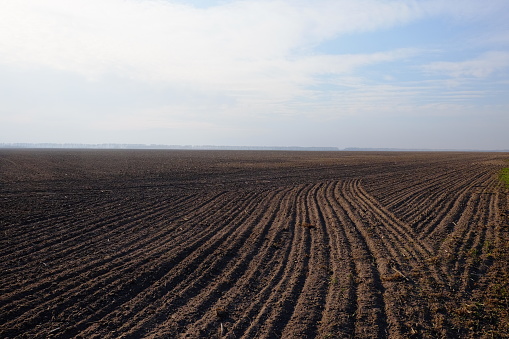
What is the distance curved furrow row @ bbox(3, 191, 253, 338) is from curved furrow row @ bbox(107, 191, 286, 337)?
58 cm

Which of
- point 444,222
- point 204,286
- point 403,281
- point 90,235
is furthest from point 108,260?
point 444,222

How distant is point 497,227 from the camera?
1081 cm

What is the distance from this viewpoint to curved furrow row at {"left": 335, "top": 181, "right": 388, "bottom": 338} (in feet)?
17.8

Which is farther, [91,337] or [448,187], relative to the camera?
[448,187]

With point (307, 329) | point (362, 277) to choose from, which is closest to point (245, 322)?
point (307, 329)

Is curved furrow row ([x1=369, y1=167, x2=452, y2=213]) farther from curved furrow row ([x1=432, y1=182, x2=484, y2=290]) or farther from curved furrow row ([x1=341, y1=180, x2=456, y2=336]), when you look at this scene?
curved furrow row ([x1=341, y1=180, x2=456, y2=336])

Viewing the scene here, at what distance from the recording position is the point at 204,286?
6.84 metres

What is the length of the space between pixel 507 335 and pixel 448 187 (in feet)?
51.2

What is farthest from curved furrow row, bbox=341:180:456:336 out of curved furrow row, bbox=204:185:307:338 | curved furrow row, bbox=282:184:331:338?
curved furrow row, bbox=204:185:307:338

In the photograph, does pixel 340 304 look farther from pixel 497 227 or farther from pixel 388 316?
pixel 497 227

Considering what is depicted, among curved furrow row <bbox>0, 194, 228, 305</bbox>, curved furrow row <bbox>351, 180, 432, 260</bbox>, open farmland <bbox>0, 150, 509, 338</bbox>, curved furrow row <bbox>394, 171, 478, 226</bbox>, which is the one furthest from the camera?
curved furrow row <bbox>394, 171, 478, 226</bbox>

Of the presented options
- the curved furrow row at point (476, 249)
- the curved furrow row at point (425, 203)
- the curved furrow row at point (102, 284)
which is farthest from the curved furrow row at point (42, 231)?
the curved furrow row at point (425, 203)

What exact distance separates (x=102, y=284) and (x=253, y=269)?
2.81m

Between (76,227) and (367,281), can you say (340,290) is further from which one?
(76,227)
